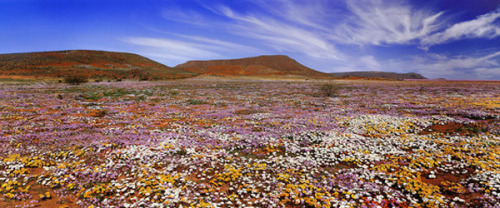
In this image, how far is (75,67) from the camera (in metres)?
90.6

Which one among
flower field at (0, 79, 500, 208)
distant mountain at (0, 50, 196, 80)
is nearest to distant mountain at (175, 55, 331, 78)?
distant mountain at (0, 50, 196, 80)

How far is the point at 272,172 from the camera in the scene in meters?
8.70

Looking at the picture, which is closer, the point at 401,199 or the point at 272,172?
the point at 401,199

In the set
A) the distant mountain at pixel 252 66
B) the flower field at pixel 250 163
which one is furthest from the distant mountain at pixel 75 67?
the flower field at pixel 250 163

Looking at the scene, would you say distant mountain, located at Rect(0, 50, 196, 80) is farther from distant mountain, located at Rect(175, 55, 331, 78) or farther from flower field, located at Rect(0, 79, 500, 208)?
flower field, located at Rect(0, 79, 500, 208)

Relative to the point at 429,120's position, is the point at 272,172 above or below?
below

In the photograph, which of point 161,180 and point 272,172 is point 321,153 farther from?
point 161,180

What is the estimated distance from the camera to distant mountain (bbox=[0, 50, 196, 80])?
77750 millimetres

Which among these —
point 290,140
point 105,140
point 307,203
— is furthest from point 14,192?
point 290,140

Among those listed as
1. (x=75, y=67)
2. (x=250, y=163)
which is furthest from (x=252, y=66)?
(x=250, y=163)

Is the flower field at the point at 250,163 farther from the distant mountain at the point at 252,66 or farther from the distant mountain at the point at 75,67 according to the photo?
the distant mountain at the point at 252,66

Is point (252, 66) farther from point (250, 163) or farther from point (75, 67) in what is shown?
point (250, 163)

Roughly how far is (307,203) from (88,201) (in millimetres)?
6838

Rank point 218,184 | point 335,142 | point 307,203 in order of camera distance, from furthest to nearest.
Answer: point 335,142 < point 218,184 < point 307,203
